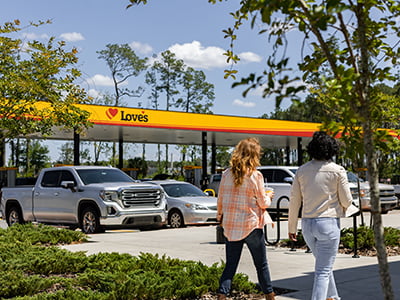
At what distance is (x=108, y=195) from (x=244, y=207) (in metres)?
9.35

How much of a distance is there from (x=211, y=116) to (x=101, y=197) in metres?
21.5

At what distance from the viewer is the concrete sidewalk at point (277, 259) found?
716 cm

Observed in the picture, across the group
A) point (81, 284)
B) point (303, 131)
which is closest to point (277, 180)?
point (81, 284)

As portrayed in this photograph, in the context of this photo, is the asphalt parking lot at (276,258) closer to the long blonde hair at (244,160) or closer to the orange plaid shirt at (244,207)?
the orange plaid shirt at (244,207)

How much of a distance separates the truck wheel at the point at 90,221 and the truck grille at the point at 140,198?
0.81 m

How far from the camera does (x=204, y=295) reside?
6820mm

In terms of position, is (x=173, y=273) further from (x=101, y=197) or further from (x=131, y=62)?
(x=131, y=62)

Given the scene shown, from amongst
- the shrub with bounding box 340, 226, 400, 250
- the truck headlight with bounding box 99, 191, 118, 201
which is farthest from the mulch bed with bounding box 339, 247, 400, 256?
the truck headlight with bounding box 99, 191, 118, 201

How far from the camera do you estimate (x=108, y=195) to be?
1488cm

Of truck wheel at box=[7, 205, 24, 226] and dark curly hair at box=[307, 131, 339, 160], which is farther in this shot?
truck wheel at box=[7, 205, 24, 226]

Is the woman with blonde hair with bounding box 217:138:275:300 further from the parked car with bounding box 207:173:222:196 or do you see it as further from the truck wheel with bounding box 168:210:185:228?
the parked car with bounding box 207:173:222:196

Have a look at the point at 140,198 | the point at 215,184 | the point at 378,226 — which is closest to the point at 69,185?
the point at 140,198

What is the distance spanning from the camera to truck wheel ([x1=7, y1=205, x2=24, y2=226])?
17.4 meters

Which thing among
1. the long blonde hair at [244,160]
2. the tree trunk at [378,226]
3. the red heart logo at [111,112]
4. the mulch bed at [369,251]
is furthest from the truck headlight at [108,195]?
the red heart logo at [111,112]
